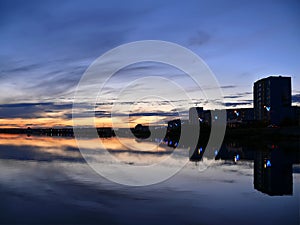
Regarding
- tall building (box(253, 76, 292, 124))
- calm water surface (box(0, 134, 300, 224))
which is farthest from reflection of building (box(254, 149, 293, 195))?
tall building (box(253, 76, 292, 124))

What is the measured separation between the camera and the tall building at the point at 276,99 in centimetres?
14675

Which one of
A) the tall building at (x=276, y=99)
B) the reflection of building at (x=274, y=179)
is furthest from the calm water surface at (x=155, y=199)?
the tall building at (x=276, y=99)

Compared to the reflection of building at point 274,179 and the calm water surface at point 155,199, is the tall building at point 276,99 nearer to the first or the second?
the reflection of building at point 274,179

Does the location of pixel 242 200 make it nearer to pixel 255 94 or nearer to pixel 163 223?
pixel 163 223

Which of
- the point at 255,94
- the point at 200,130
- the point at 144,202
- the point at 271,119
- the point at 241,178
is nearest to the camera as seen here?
the point at 144,202

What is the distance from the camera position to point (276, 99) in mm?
151750

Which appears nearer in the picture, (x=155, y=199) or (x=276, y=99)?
(x=155, y=199)

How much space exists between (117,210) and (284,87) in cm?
15189

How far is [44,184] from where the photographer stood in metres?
19.0

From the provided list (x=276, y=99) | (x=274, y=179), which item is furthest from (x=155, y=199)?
(x=276, y=99)

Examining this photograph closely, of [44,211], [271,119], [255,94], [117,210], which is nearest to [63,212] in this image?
[44,211]

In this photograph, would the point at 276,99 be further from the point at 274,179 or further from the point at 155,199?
the point at 155,199

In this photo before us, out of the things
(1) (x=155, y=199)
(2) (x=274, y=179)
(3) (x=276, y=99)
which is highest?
(3) (x=276, y=99)

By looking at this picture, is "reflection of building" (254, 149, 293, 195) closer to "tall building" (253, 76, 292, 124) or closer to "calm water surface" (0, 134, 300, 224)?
"calm water surface" (0, 134, 300, 224)
